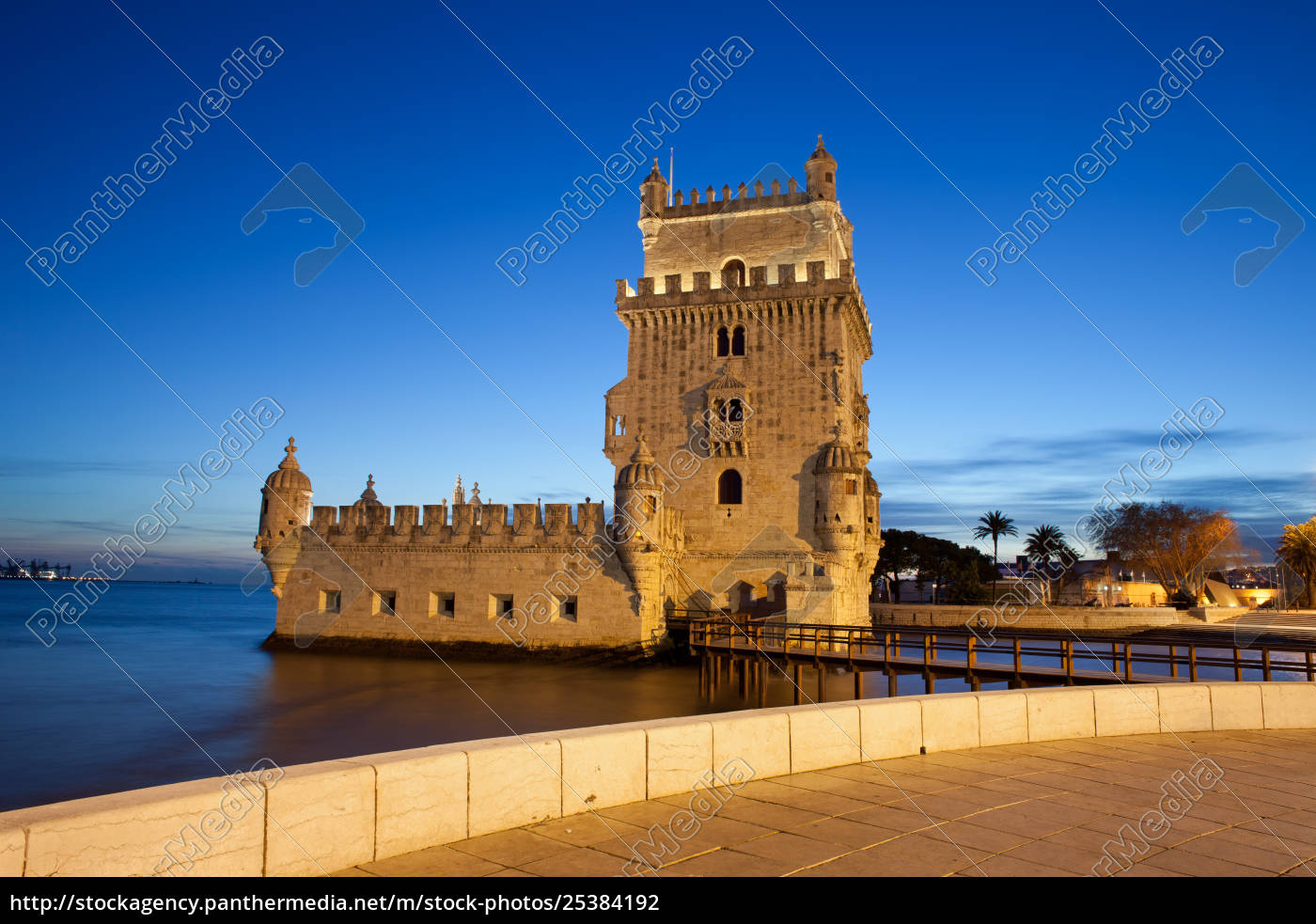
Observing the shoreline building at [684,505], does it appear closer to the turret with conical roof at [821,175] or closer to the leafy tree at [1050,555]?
the turret with conical roof at [821,175]

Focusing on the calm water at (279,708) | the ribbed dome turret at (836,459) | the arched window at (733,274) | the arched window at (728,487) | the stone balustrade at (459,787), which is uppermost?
the arched window at (733,274)

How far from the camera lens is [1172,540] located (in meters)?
60.0

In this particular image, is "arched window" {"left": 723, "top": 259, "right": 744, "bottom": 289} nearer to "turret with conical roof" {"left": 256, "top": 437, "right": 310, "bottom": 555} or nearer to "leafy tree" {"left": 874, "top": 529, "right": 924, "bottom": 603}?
"turret with conical roof" {"left": 256, "top": 437, "right": 310, "bottom": 555}

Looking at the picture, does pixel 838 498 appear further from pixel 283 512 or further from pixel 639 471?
pixel 283 512

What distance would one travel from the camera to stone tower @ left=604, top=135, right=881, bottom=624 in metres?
29.3

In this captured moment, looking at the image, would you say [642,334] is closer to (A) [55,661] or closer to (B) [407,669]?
(B) [407,669]

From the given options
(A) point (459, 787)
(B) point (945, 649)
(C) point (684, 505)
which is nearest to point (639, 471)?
(C) point (684, 505)

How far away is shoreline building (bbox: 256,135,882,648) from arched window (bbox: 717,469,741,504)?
8 cm

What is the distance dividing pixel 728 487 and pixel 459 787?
2636cm

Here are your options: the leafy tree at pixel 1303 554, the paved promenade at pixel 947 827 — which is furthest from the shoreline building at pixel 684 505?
the leafy tree at pixel 1303 554

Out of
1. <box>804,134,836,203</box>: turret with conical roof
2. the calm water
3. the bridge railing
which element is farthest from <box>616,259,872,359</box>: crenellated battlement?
the calm water

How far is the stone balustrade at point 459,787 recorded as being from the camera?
4.10 metres

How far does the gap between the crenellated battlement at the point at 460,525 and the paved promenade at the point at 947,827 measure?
21.7 metres
